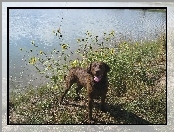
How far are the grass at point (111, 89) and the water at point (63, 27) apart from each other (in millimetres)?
91

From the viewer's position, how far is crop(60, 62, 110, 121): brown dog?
5.88 metres

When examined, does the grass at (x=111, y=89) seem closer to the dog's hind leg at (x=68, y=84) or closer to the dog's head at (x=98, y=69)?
the dog's hind leg at (x=68, y=84)

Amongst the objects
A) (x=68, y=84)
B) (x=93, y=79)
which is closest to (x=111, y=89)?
(x=93, y=79)

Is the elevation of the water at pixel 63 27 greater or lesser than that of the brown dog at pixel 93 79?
greater

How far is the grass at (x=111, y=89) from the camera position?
6.11m

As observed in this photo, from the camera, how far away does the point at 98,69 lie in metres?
5.83

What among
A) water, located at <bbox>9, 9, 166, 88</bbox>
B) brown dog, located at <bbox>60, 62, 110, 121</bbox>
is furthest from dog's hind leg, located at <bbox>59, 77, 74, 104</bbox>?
water, located at <bbox>9, 9, 166, 88</bbox>

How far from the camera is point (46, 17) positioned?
241 inches

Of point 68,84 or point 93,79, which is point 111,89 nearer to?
point 93,79

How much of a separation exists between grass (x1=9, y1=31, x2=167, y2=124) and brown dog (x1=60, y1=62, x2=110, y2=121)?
0.43ft

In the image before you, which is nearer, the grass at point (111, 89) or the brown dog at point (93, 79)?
the brown dog at point (93, 79)

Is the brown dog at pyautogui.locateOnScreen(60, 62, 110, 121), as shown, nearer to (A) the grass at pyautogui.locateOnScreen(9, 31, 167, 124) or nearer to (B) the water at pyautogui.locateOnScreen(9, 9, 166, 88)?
(A) the grass at pyautogui.locateOnScreen(9, 31, 167, 124)

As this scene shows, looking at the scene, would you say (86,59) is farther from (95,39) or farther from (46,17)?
(46,17)

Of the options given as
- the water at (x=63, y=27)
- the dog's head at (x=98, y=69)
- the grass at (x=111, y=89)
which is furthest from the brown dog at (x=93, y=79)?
the water at (x=63, y=27)
